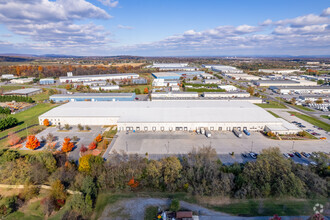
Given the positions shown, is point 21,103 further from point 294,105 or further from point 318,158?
point 294,105

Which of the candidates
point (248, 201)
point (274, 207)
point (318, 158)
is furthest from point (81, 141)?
point (318, 158)

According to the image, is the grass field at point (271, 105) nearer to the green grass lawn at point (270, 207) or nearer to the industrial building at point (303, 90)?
the industrial building at point (303, 90)

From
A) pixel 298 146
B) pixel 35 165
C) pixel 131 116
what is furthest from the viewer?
pixel 131 116

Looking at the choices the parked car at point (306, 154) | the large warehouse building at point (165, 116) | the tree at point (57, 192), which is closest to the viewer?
the tree at point (57, 192)

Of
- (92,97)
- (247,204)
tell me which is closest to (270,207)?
(247,204)

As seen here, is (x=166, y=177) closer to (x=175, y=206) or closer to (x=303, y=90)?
(x=175, y=206)

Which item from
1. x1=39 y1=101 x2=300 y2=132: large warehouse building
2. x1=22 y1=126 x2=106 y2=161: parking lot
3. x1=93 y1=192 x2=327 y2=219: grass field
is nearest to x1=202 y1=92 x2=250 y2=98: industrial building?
x1=39 y1=101 x2=300 y2=132: large warehouse building

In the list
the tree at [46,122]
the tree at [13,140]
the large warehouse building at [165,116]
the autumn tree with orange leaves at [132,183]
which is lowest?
the autumn tree with orange leaves at [132,183]

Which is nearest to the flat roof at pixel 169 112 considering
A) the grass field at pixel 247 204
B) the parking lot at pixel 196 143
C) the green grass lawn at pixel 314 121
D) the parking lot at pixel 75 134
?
the parking lot at pixel 196 143
